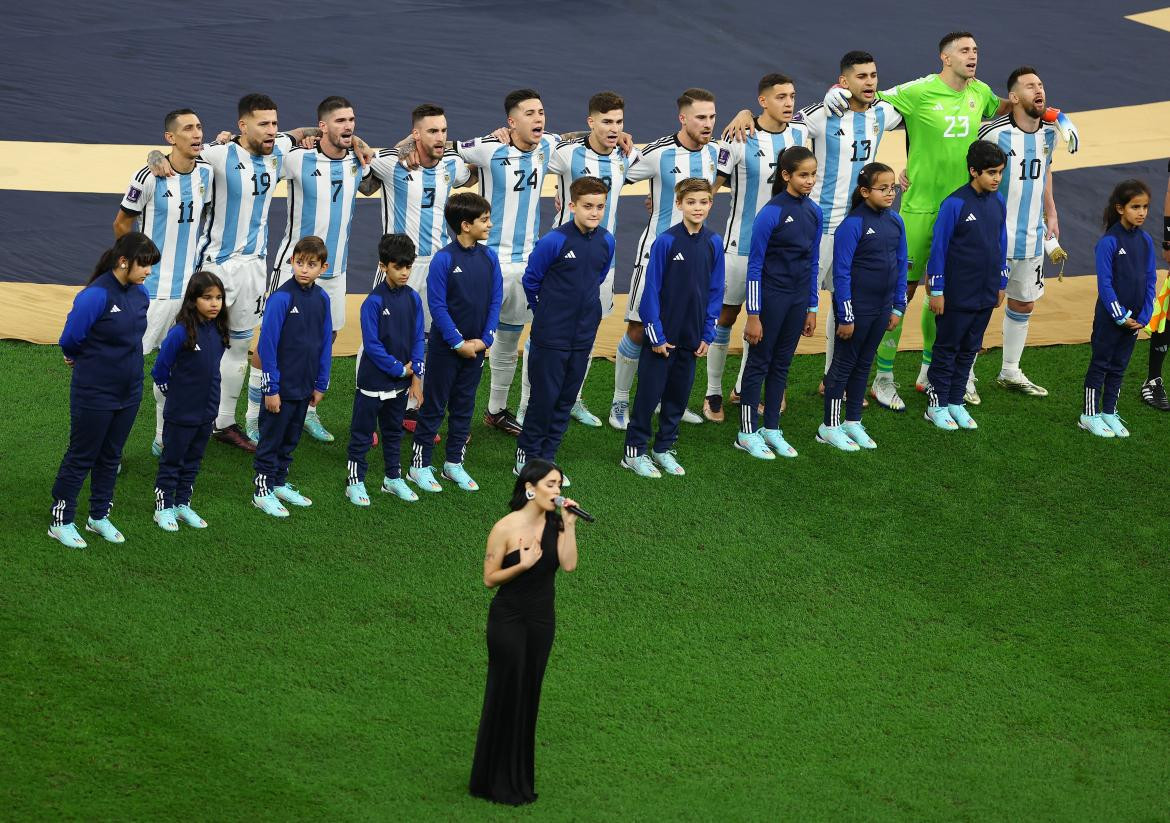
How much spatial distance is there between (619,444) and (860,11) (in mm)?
9339

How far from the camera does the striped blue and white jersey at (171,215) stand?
25.9 feet

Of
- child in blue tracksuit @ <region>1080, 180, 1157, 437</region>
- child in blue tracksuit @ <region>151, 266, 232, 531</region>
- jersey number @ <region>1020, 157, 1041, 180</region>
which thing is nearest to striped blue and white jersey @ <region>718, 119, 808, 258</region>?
jersey number @ <region>1020, 157, 1041, 180</region>

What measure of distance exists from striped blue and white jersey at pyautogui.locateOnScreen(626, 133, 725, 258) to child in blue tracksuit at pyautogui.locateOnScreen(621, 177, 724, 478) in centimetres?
40

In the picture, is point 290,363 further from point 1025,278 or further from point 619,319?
point 1025,278

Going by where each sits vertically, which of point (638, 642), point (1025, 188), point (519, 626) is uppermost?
point (1025, 188)

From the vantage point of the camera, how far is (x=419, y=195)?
28.0ft

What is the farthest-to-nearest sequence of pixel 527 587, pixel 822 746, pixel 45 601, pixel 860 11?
pixel 860 11 → pixel 45 601 → pixel 822 746 → pixel 527 587

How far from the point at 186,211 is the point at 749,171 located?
328 centimetres

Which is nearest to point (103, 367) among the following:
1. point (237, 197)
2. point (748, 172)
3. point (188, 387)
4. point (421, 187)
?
point (188, 387)

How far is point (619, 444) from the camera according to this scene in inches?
347

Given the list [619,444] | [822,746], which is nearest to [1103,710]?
[822,746]

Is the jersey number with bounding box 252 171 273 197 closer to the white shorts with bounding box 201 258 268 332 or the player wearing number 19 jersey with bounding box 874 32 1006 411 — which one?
the white shorts with bounding box 201 258 268 332

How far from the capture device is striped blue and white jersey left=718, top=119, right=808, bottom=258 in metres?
8.95

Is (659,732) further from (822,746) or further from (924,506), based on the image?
(924,506)
